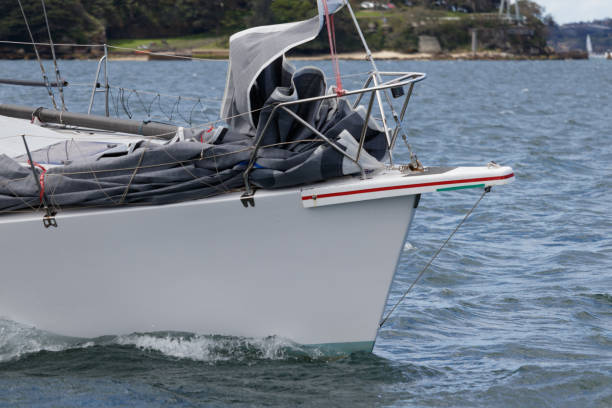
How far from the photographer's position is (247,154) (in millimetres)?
5098

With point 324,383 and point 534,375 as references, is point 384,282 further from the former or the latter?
point 534,375

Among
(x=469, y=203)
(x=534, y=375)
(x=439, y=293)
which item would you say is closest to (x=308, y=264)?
(x=534, y=375)

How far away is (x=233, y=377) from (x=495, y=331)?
88.2 inches

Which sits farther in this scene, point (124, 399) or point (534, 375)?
point (534, 375)

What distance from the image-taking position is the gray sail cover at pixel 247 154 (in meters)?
4.98

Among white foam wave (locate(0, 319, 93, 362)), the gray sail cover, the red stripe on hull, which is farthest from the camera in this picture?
white foam wave (locate(0, 319, 93, 362))

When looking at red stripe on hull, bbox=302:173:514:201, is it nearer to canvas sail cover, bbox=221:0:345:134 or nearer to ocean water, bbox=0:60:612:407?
canvas sail cover, bbox=221:0:345:134

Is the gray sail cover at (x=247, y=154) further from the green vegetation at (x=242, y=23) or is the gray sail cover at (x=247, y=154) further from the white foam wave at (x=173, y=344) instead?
the green vegetation at (x=242, y=23)

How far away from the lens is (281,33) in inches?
205

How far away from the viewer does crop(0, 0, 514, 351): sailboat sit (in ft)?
16.4

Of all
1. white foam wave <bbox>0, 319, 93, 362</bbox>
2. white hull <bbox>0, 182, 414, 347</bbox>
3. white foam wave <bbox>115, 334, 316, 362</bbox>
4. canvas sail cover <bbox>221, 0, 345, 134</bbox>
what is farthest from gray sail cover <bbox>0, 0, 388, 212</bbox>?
white foam wave <bbox>115, 334, 316, 362</bbox>

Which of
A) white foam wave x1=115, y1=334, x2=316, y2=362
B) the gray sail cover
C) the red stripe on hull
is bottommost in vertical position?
white foam wave x1=115, y1=334, x2=316, y2=362

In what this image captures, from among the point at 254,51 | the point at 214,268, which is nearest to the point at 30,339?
the point at 214,268

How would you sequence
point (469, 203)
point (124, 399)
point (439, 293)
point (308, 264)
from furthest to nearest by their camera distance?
point (469, 203) → point (439, 293) → point (308, 264) → point (124, 399)
